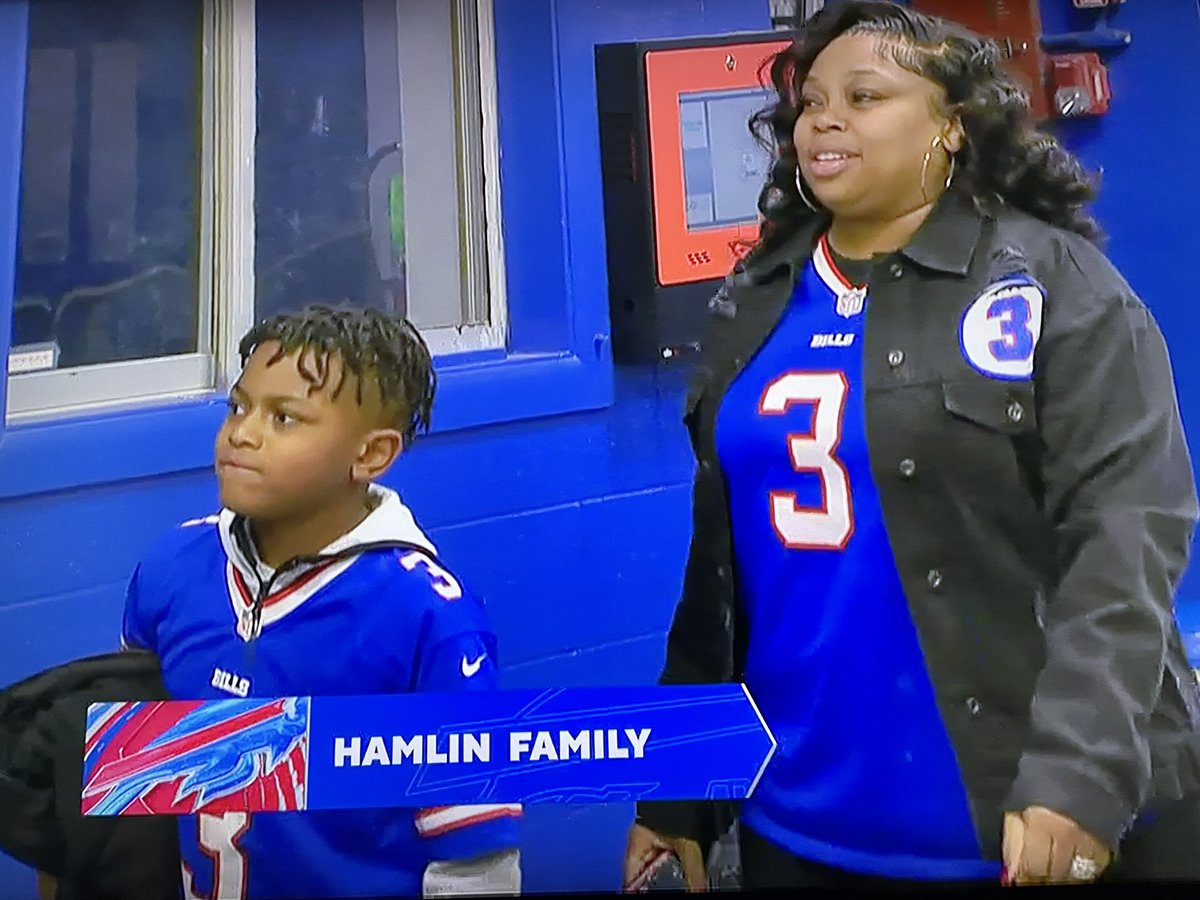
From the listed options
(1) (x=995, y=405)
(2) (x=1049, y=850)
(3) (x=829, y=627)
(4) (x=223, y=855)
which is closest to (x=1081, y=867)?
(2) (x=1049, y=850)

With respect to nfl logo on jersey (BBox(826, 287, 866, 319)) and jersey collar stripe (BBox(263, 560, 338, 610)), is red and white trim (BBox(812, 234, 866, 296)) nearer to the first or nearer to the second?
nfl logo on jersey (BBox(826, 287, 866, 319))

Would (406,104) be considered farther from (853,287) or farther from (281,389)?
(853,287)

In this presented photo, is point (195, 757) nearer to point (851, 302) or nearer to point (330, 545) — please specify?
point (330, 545)

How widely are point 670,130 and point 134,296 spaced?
0.50 metres

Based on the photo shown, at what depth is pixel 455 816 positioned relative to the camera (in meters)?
1.04

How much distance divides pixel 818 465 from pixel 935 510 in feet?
0.33

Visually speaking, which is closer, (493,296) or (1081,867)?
(1081,867)

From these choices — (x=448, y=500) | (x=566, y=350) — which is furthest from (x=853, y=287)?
(x=448, y=500)

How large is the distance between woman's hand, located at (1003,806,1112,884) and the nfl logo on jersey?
426mm

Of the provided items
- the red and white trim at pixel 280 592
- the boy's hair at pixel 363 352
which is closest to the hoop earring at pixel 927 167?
the boy's hair at pixel 363 352

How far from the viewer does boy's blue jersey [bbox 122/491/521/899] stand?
103 cm

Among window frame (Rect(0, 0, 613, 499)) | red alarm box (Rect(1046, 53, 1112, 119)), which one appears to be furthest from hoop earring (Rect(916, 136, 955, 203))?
window frame (Rect(0, 0, 613, 499))

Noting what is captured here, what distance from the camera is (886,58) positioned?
1039 mm

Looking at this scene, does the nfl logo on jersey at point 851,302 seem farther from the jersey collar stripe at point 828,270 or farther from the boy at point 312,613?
the boy at point 312,613
